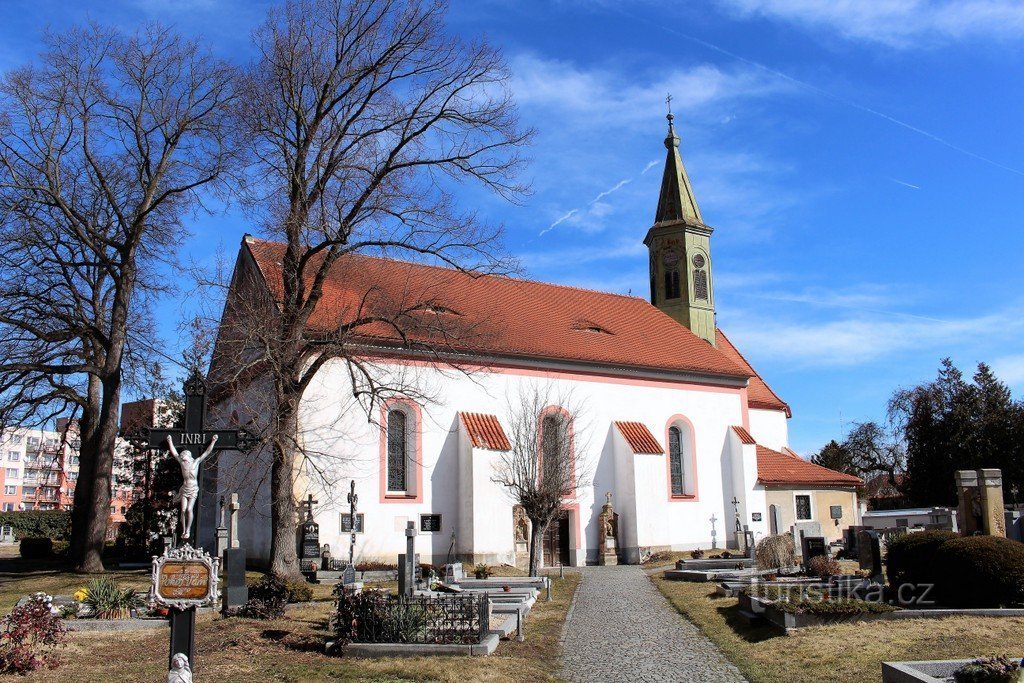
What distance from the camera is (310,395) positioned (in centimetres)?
A: 2539

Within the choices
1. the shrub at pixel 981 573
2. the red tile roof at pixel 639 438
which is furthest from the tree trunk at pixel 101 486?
the shrub at pixel 981 573

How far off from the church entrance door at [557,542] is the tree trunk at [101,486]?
44.8 feet

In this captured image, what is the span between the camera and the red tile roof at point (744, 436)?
32.5 m

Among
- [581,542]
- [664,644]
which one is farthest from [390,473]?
[664,644]

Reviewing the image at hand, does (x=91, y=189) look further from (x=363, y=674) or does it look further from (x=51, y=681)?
(x=363, y=674)

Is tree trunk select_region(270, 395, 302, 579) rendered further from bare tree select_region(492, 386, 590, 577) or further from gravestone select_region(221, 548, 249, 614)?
bare tree select_region(492, 386, 590, 577)

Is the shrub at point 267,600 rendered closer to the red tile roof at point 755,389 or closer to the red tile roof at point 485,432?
the red tile roof at point 485,432

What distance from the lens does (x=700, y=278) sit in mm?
38062

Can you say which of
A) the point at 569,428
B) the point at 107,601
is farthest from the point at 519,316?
the point at 107,601

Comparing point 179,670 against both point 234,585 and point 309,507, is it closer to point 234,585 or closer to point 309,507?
point 234,585

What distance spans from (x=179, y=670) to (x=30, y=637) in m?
4.75

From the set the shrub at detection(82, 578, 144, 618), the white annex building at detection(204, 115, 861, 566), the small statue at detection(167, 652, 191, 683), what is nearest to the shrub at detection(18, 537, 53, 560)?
the white annex building at detection(204, 115, 861, 566)

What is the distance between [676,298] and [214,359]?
22348 mm

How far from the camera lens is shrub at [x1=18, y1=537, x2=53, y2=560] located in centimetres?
3372
